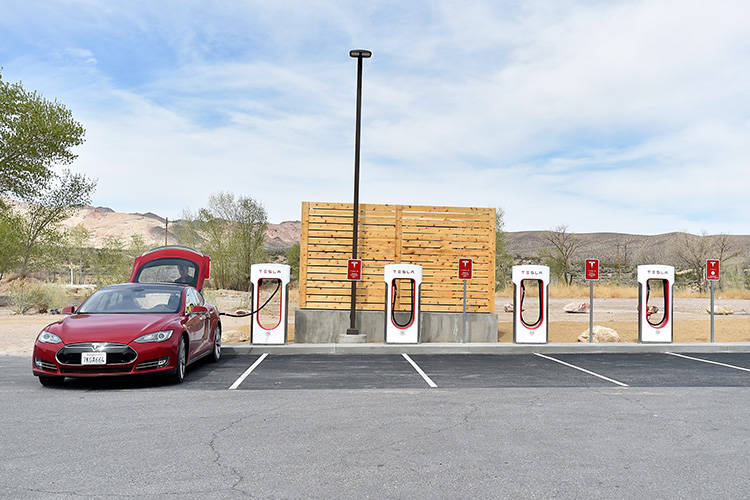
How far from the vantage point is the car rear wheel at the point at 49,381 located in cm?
958

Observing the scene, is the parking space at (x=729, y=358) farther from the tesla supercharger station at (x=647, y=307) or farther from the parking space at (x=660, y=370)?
the tesla supercharger station at (x=647, y=307)

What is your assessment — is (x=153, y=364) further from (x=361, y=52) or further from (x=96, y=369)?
(x=361, y=52)

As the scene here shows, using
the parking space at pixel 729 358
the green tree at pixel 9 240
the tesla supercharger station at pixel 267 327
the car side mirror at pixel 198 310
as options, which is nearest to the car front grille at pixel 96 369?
the car side mirror at pixel 198 310

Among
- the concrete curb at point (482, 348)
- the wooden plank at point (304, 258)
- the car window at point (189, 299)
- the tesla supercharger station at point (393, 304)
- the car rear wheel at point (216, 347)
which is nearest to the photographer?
the car window at point (189, 299)

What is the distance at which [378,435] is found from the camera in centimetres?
663

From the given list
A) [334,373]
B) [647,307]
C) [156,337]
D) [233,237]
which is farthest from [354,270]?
[233,237]

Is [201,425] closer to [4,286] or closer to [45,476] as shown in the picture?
[45,476]

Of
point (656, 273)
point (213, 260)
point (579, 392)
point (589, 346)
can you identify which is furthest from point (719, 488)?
point (213, 260)

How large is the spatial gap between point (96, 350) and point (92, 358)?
4.4 inches

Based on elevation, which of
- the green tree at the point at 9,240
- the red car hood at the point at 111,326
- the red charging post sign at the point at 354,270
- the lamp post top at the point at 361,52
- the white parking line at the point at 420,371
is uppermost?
the lamp post top at the point at 361,52

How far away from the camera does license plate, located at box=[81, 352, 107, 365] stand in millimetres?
9109

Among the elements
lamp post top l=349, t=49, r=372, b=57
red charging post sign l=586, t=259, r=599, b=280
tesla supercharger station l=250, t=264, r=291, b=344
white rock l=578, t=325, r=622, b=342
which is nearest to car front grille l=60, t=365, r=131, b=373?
tesla supercharger station l=250, t=264, r=291, b=344

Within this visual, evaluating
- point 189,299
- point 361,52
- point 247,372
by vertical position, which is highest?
point 361,52

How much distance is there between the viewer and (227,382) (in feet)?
33.7
